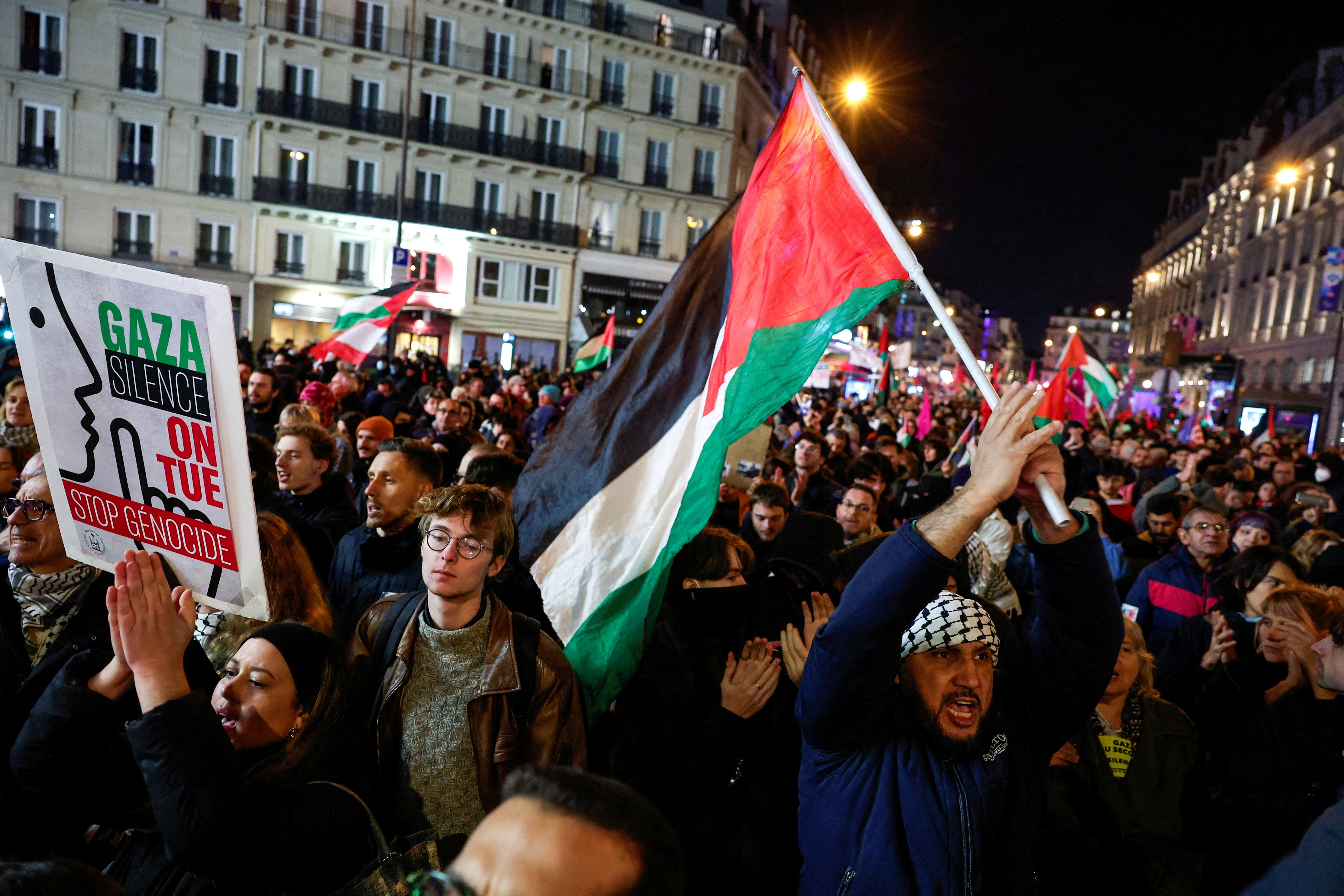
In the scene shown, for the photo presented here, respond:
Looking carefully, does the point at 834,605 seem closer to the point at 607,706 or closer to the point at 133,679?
the point at 607,706

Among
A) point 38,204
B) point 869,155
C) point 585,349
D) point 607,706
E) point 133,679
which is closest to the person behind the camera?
point 133,679

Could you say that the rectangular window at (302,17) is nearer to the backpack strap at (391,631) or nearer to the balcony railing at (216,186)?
the balcony railing at (216,186)

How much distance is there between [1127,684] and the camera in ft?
11.1

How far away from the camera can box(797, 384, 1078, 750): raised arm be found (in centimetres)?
210

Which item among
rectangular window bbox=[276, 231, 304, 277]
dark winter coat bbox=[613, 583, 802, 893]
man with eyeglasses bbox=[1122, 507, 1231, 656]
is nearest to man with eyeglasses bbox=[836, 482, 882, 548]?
man with eyeglasses bbox=[1122, 507, 1231, 656]

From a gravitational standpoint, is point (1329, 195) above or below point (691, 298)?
above

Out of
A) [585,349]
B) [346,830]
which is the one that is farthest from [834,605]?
[585,349]

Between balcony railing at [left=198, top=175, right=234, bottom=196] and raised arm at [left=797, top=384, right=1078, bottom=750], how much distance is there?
36453 mm

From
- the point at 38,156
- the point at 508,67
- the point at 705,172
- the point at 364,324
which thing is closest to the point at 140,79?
the point at 38,156

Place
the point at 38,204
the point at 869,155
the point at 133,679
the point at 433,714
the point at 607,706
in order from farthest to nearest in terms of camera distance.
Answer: the point at 869,155
the point at 38,204
the point at 607,706
the point at 433,714
the point at 133,679

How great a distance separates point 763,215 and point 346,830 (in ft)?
7.58

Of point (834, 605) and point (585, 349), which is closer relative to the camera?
point (834, 605)

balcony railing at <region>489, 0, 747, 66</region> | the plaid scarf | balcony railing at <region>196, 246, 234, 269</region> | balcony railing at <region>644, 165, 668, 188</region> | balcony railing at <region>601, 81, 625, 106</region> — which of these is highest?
balcony railing at <region>489, 0, 747, 66</region>

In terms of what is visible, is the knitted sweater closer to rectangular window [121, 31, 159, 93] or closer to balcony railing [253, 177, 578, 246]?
balcony railing [253, 177, 578, 246]
